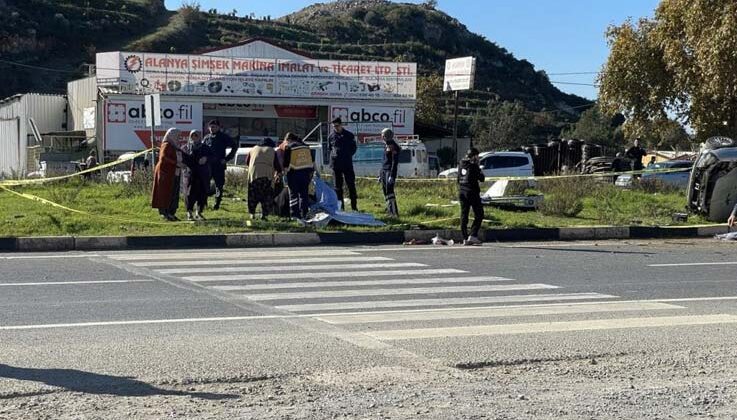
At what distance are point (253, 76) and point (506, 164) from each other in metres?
19.1

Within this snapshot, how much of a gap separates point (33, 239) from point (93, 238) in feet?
3.03

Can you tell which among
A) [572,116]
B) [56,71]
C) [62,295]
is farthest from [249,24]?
[62,295]

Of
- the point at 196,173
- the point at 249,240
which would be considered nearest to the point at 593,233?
the point at 249,240

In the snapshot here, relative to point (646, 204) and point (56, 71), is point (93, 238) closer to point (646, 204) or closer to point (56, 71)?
point (646, 204)

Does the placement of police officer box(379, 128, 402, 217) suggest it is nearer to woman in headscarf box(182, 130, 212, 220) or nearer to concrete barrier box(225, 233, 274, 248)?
concrete barrier box(225, 233, 274, 248)

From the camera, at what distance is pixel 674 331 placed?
758cm

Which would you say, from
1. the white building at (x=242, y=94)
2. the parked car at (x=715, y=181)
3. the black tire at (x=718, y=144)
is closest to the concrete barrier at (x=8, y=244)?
the parked car at (x=715, y=181)

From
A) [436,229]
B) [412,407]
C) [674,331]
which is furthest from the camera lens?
[436,229]

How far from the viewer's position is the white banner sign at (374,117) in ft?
146

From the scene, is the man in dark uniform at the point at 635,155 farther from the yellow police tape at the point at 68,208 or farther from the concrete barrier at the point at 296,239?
the yellow police tape at the point at 68,208

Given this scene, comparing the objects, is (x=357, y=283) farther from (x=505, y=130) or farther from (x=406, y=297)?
(x=505, y=130)

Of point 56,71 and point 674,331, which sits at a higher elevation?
point 56,71

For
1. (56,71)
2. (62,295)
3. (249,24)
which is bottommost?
(62,295)

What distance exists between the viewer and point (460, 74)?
4666cm
